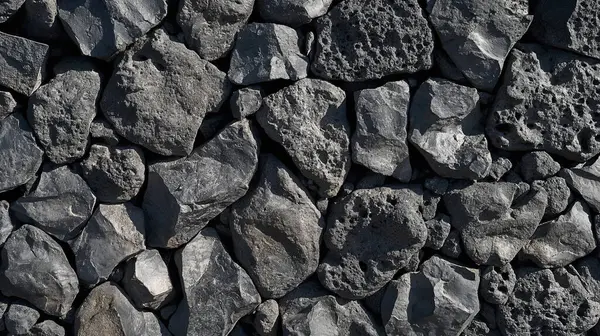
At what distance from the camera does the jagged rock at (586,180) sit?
250cm

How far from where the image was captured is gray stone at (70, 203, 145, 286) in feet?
7.98

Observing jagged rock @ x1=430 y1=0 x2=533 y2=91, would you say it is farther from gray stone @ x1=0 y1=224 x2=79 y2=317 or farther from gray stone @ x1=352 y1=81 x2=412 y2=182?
gray stone @ x1=0 y1=224 x2=79 y2=317

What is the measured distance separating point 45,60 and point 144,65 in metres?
0.34

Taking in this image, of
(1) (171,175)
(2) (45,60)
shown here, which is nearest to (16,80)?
(2) (45,60)

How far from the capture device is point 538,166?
96.7 inches

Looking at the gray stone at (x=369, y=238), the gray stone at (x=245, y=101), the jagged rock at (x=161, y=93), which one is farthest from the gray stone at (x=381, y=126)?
the jagged rock at (x=161, y=93)

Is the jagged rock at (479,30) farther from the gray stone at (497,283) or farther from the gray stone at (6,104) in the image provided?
the gray stone at (6,104)

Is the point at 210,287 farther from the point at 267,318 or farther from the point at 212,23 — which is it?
the point at 212,23

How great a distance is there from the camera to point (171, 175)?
2.40 meters

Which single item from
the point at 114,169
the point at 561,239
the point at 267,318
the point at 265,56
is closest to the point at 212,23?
the point at 265,56

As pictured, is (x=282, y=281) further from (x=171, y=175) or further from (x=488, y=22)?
(x=488, y=22)

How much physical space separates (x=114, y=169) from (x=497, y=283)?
4.73ft

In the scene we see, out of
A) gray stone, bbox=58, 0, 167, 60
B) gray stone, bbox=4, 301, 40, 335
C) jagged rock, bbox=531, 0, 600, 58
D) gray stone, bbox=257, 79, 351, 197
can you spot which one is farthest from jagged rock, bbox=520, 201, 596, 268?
gray stone, bbox=4, 301, 40, 335

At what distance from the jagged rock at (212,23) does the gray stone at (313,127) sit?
0.25 meters
